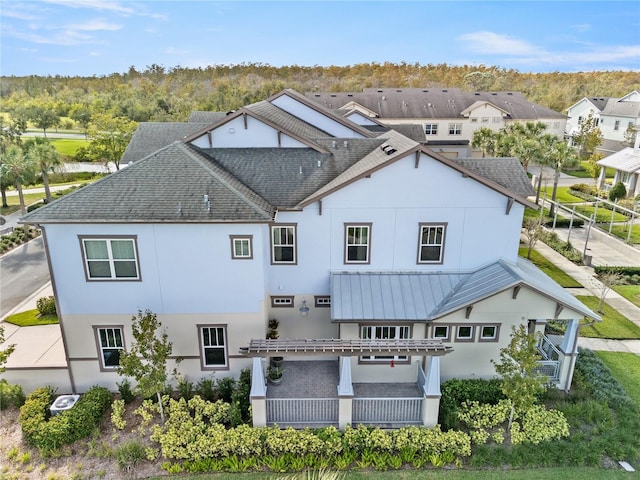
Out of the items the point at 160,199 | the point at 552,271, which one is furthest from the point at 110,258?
the point at 552,271

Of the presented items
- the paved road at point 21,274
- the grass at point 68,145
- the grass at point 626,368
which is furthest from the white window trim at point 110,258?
the grass at point 68,145

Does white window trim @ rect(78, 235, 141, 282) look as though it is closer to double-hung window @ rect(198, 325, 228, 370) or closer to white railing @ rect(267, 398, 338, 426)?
double-hung window @ rect(198, 325, 228, 370)

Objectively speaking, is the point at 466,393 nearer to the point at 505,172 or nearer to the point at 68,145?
the point at 505,172

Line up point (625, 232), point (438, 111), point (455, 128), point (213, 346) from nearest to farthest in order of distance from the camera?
point (213, 346) < point (625, 232) < point (438, 111) < point (455, 128)

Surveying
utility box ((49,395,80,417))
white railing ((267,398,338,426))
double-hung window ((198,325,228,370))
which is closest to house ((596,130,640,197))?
white railing ((267,398,338,426))

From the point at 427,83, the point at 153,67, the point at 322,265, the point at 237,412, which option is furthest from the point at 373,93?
the point at 153,67

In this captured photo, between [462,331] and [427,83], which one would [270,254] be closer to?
[462,331]
